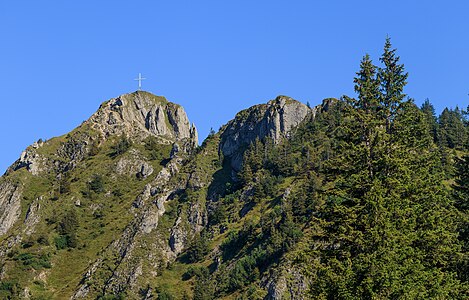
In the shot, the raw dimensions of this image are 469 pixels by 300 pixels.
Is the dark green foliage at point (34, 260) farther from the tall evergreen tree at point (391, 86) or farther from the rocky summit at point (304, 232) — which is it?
the tall evergreen tree at point (391, 86)

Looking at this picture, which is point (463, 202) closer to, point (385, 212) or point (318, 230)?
point (318, 230)

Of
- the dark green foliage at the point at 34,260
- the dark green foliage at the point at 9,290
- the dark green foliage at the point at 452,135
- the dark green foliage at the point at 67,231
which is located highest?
the dark green foliage at the point at 452,135

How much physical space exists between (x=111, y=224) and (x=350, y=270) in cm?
17210

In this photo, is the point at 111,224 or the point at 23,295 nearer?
the point at 23,295

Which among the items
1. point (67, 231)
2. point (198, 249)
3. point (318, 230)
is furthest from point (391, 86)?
point (67, 231)

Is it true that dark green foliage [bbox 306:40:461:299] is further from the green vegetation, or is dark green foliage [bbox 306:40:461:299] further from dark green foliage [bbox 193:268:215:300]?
dark green foliage [bbox 193:268:215:300]

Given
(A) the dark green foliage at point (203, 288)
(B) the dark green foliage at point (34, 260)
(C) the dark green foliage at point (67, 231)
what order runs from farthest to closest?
(C) the dark green foliage at point (67, 231)
(B) the dark green foliage at point (34, 260)
(A) the dark green foliage at point (203, 288)

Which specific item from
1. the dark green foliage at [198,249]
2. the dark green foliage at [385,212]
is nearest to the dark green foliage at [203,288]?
the dark green foliage at [198,249]

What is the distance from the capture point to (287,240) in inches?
5571

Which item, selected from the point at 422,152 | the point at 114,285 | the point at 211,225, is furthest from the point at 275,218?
the point at 422,152

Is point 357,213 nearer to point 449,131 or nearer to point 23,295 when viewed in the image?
point 23,295

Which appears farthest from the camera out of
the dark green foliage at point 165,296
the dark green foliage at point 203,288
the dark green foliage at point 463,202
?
the dark green foliage at point 165,296

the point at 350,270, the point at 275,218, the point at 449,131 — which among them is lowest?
the point at 350,270

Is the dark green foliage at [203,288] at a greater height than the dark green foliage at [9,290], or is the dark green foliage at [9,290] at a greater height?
the dark green foliage at [9,290]
